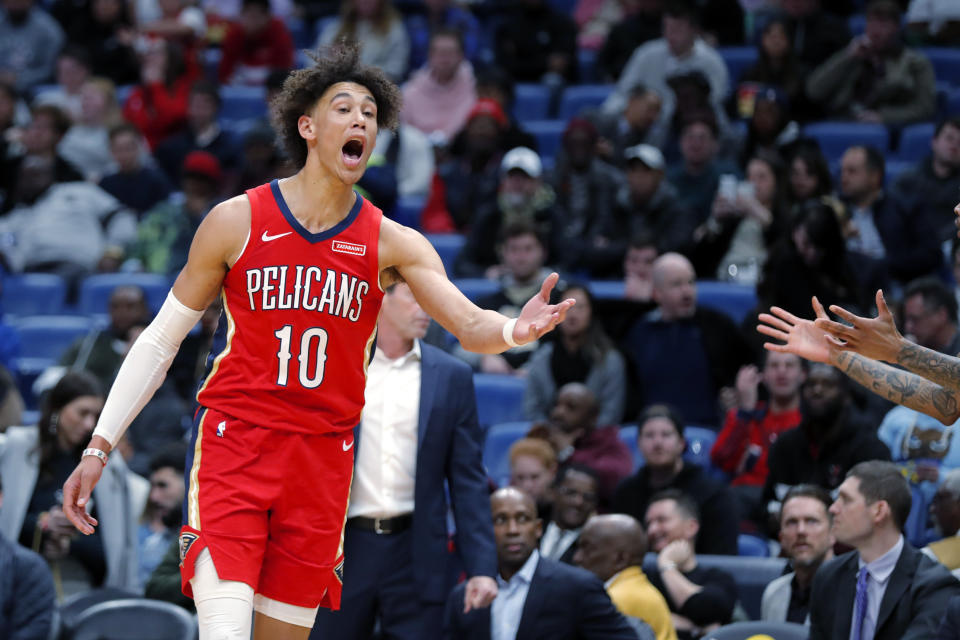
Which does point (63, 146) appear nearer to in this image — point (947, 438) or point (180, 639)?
point (180, 639)

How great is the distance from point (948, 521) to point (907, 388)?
4.41ft

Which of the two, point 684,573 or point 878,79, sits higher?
point 878,79

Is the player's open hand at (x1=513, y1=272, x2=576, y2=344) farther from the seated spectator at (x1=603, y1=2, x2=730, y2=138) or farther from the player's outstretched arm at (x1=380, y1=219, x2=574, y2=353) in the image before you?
the seated spectator at (x1=603, y1=2, x2=730, y2=138)

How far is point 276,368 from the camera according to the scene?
3.44 m

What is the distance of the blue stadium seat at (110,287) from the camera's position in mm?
8773

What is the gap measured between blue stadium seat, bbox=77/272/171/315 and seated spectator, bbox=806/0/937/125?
4.50 m

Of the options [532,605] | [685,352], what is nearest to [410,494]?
[532,605]

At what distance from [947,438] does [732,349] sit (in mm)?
1550

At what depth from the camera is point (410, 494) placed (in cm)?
460

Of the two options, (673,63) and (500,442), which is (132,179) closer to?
(673,63)

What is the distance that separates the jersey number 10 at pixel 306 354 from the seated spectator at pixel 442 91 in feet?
21.4

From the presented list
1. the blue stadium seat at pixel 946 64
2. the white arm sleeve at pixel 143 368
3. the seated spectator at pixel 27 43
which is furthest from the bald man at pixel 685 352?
the seated spectator at pixel 27 43

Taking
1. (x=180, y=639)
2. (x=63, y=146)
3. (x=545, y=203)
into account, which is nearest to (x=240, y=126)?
(x=63, y=146)

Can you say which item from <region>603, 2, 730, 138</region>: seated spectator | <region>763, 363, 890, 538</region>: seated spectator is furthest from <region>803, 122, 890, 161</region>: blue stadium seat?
<region>763, 363, 890, 538</region>: seated spectator
